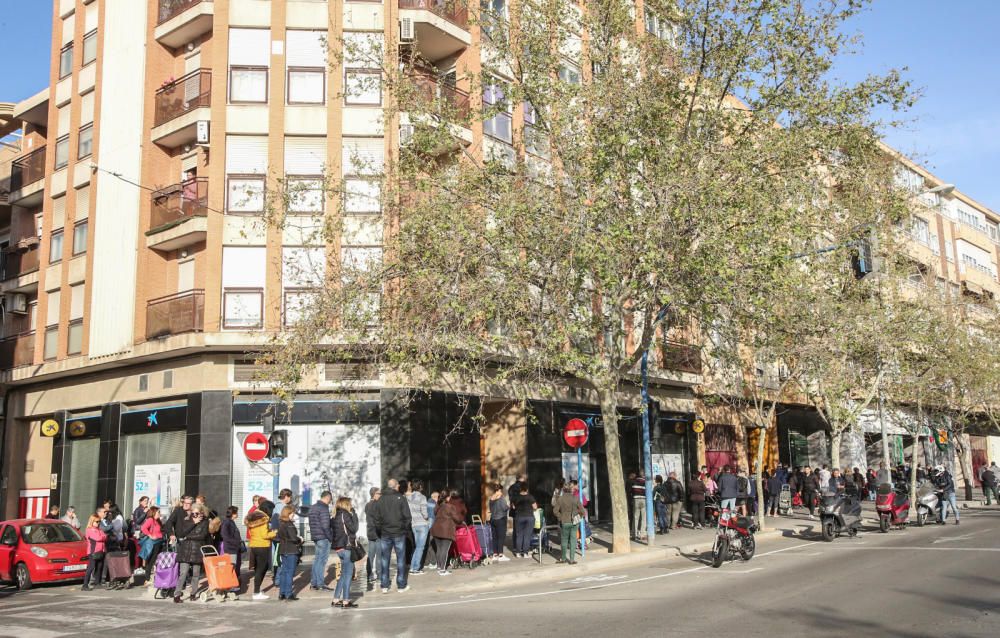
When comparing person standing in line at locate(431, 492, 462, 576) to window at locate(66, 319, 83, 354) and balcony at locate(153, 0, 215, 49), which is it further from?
balcony at locate(153, 0, 215, 49)

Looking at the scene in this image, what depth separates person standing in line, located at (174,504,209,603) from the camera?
14547mm

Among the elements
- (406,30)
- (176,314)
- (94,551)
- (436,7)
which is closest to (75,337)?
(176,314)

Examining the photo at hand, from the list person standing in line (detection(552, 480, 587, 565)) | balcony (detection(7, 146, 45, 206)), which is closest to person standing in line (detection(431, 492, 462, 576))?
person standing in line (detection(552, 480, 587, 565))

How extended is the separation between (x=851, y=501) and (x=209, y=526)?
1463cm

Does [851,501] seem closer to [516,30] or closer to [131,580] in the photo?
[516,30]

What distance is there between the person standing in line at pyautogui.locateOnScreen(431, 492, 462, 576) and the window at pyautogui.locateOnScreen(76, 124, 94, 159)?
1748cm

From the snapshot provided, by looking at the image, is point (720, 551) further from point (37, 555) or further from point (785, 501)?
point (785, 501)

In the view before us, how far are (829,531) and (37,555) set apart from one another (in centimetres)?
1745

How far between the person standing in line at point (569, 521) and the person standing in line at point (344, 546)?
14.9 feet

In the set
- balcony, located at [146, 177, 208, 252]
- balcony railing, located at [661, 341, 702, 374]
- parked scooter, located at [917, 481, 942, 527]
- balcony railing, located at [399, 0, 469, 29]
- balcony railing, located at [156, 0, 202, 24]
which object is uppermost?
balcony railing, located at [156, 0, 202, 24]

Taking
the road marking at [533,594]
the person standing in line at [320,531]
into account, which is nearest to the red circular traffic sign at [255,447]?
the person standing in line at [320,531]

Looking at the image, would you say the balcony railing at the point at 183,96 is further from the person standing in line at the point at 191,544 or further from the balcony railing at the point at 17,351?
the person standing in line at the point at 191,544

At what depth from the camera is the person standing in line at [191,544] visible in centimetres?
1455

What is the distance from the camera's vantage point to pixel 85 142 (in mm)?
26812
